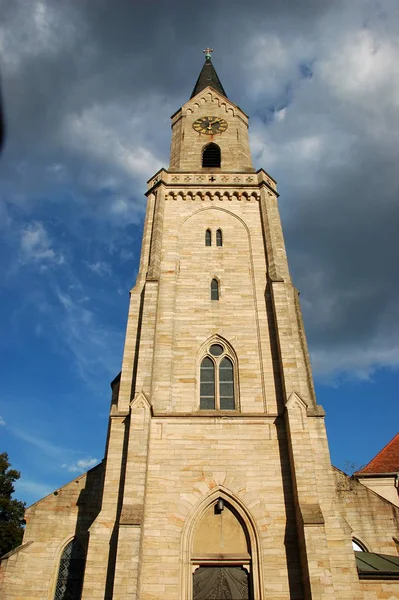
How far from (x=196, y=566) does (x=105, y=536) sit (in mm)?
2446

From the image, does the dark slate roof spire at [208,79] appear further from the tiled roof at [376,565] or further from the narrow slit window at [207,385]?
the tiled roof at [376,565]

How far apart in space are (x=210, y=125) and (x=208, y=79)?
28.9 ft

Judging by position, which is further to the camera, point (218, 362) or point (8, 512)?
point (8, 512)

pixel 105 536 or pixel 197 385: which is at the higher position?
pixel 197 385

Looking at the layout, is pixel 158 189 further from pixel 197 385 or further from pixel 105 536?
pixel 105 536

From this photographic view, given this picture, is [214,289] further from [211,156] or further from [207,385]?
[211,156]

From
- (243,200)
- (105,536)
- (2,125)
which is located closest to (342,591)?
(105,536)

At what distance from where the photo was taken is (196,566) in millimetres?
12117

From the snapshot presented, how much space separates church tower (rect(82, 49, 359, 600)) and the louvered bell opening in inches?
200

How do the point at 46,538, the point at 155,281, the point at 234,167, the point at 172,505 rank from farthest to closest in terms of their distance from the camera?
the point at 234,167 < the point at 155,281 < the point at 46,538 < the point at 172,505

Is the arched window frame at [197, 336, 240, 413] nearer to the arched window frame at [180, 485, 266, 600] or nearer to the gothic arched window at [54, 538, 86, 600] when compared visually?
the arched window frame at [180, 485, 266, 600]

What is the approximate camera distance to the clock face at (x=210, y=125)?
86.0ft

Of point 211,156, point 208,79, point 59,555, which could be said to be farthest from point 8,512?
point 208,79

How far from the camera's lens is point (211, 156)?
983 inches
